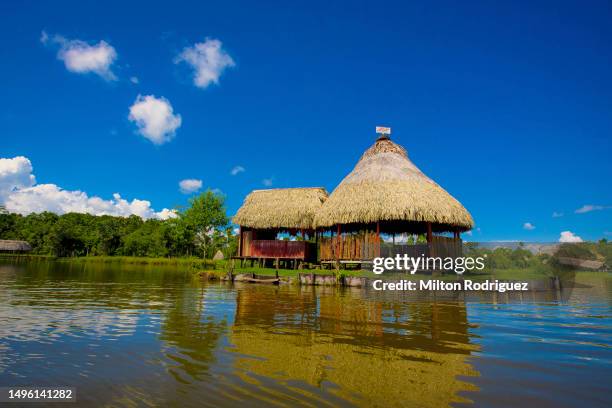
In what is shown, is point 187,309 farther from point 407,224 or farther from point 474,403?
point 407,224

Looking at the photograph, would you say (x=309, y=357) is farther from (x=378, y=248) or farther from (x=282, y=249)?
(x=282, y=249)

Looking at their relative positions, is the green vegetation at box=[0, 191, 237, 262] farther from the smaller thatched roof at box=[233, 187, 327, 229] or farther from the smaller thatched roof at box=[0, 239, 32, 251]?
the smaller thatched roof at box=[233, 187, 327, 229]

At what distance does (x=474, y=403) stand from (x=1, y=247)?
252ft

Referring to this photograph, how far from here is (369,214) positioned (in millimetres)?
17391

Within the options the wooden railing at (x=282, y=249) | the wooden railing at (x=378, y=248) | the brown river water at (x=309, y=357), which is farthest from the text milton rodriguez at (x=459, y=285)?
the wooden railing at (x=282, y=249)

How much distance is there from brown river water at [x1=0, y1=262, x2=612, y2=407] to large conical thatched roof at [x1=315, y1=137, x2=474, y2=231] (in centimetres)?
955

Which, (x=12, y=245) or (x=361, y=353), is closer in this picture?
(x=361, y=353)

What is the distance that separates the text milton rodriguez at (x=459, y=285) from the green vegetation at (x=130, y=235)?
26236mm

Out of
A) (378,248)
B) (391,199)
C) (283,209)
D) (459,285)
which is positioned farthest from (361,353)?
(283,209)

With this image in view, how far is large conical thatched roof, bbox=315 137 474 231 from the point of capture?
1702cm

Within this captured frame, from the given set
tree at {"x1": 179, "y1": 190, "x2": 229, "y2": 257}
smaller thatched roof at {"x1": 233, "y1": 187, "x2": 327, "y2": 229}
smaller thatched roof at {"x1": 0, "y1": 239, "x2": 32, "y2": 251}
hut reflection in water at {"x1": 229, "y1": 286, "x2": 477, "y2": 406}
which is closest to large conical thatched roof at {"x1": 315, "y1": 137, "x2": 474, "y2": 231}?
smaller thatched roof at {"x1": 233, "y1": 187, "x2": 327, "y2": 229}

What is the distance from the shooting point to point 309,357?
4.18m

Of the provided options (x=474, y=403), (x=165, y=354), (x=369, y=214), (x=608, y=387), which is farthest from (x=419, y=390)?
(x=369, y=214)

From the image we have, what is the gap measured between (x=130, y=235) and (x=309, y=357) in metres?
61.4
